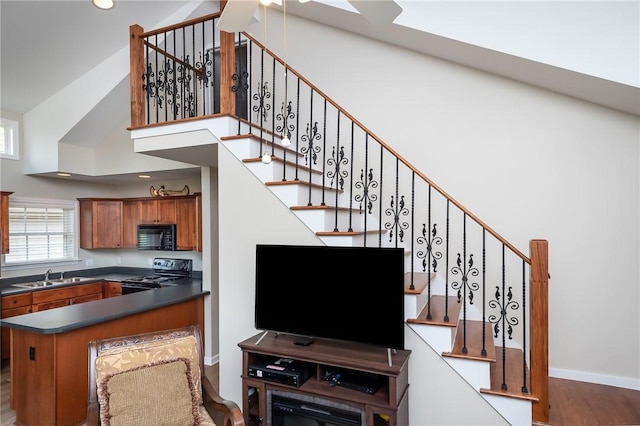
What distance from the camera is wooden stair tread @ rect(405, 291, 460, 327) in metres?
2.66

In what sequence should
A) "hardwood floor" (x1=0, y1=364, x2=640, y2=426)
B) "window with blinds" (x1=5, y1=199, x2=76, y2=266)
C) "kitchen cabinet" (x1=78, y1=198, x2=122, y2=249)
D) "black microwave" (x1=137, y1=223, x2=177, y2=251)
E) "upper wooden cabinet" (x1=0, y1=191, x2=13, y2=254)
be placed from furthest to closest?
"kitchen cabinet" (x1=78, y1=198, x2=122, y2=249) < "black microwave" (x1=137, y1=223, x2=177, y2=251) < "window with blinds" (x1=5, y1=199, x2=76, y2=266) < "upper wooden cabinet" (x1=0, y1=191, x2=13, y2=254) < "hardwood floor" (x1=0, y1=364, x2=640, y2=426)

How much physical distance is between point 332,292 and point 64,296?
464 centimetres

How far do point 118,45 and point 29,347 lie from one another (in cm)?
385

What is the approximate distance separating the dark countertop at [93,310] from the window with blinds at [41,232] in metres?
0.65

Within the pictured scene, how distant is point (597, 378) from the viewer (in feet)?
11.3

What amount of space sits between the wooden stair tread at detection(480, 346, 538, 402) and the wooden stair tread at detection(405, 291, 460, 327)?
0.49m

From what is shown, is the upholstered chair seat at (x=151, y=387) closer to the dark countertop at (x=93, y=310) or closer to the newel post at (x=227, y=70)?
the dark countertop at (x=93, y=310)

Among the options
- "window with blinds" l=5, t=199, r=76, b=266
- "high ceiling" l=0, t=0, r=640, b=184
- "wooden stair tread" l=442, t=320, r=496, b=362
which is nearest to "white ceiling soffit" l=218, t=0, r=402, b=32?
"high ceiling" l=0, t=0, r=640, b=184

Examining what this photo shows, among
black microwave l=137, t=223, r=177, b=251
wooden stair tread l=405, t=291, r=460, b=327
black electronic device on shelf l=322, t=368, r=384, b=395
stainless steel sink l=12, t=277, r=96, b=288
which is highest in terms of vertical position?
black microwave l=137, t=223, r=177, b=251

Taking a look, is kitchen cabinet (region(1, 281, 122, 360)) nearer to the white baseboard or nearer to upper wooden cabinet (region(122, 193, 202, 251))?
upper wooden cabinet (region(122, 193, 202, 251))

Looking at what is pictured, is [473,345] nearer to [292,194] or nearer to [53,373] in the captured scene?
[292,194]

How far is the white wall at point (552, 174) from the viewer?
11.1 ft

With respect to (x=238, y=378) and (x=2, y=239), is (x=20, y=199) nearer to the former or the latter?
(x=2, y=239)

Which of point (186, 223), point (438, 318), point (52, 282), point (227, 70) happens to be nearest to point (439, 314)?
point (438, 318)
